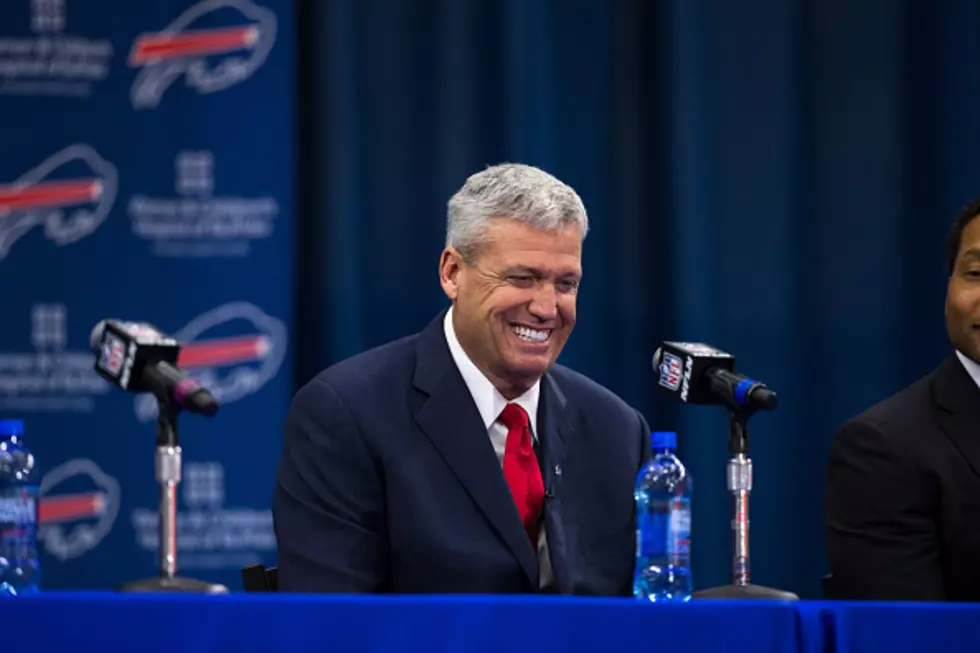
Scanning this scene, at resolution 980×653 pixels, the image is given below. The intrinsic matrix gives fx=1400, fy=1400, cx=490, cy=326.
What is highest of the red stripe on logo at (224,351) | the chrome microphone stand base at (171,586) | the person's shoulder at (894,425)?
the red stripe on logo at (224,351)

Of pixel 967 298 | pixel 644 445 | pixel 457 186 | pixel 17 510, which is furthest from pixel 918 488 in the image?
pixel 457 186

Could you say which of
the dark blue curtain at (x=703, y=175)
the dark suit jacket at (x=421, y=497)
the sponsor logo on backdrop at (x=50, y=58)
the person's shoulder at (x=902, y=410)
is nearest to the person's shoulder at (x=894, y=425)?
the person's shoulder at (x=902, y=410)

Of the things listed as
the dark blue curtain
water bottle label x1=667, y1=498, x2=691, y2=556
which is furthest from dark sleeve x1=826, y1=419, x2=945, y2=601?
the dark blue curtain

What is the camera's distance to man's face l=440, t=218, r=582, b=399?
281cm

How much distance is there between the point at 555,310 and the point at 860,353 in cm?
263

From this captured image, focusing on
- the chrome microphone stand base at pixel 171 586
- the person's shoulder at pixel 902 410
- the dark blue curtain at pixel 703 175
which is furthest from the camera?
the dark blue curtain at pixel 703 175

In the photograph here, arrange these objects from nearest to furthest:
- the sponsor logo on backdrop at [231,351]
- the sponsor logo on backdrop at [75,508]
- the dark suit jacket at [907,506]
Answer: the dark suit jacket at [907,506] → the sponsor logo on backdrop at [75,508] → the sponsor logo on backdrop at [231,351]

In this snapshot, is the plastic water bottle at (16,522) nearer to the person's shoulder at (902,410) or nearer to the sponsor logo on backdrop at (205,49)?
the person's shoulder at (902,410)

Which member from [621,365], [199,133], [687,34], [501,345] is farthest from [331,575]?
[687,34]

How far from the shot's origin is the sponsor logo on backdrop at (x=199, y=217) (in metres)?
4.43

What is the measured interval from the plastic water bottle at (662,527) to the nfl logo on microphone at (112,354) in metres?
0.95

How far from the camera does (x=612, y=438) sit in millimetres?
2998

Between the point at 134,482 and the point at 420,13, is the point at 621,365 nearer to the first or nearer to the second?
the point at 420,13

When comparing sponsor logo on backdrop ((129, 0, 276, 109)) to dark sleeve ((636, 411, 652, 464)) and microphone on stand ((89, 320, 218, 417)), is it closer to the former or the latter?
dark sleeve ((636, 411, 652, 464))
